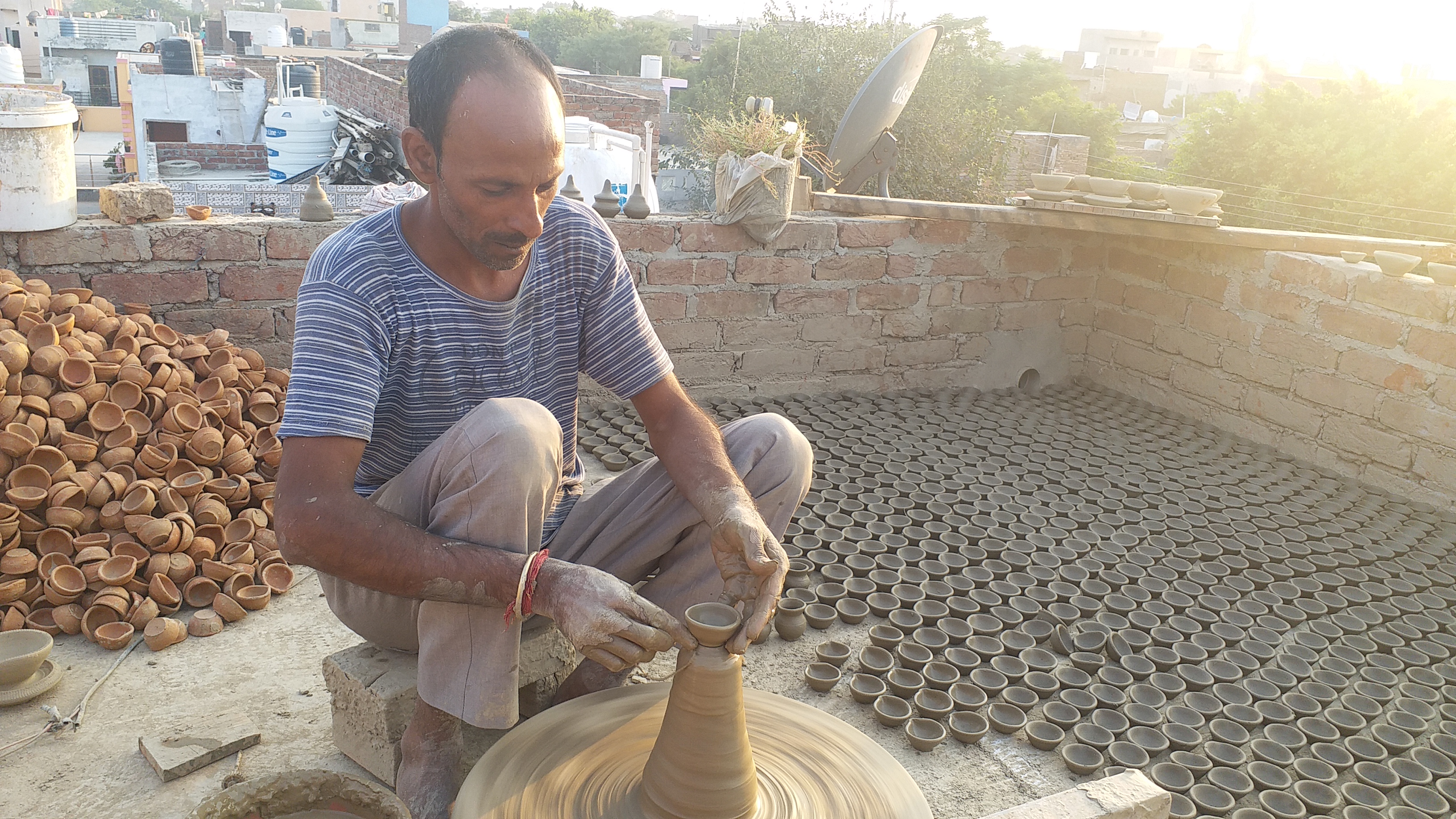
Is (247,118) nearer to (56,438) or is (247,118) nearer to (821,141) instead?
(821,141)

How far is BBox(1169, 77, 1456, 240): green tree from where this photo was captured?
2012 cm

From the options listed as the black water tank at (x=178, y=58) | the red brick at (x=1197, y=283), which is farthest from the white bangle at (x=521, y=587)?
the black water tank at (x=178, y=58)

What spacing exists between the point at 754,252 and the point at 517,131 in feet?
10.0

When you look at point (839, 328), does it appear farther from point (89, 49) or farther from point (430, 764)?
point (89, 49)

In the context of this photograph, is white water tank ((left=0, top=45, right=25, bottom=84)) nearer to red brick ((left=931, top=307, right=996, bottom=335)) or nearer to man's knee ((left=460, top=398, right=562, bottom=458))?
red brick ((left=931, top=307, right=996, bottom=335))

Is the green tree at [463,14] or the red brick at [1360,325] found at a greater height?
the green tree at [463,14]

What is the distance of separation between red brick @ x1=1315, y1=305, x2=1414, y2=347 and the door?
42.9 meters

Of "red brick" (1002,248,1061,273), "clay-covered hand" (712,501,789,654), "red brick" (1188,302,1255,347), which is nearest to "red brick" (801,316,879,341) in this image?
"red brick" (1002,248,1061,273)

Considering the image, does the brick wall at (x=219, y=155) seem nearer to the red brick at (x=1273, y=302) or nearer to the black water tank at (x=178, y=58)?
the black water tank at (x=178, y=58)

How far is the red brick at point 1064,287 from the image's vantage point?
18.5 feet

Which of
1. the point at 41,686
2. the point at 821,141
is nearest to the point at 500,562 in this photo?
the point at 41,686

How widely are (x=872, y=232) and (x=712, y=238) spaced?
885 mm

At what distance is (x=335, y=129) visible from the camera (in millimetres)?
13961

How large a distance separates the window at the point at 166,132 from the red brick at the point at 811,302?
21.1m
